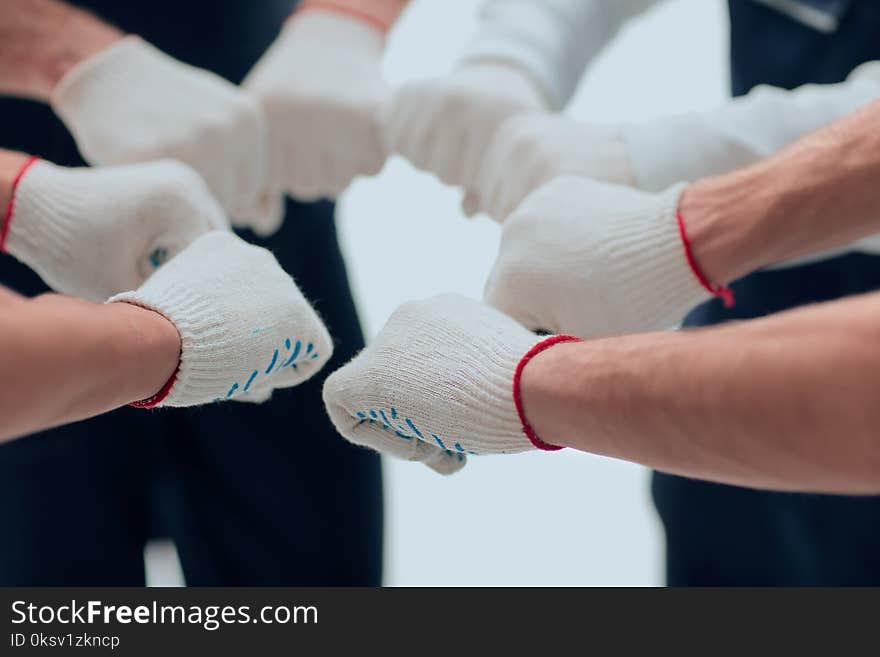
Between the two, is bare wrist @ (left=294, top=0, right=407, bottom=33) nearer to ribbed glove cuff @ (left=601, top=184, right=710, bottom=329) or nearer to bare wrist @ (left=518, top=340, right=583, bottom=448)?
ribbed glove cuff @ (left=601, top=184, right=710, bottom=329)

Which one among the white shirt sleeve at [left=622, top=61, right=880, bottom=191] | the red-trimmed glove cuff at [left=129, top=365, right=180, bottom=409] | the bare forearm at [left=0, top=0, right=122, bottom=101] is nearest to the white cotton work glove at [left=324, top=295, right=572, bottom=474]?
the red-trimmed glove cuff at [left=129, top=365, right=180, bottom=409]

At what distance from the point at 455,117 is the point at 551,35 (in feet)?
0.64

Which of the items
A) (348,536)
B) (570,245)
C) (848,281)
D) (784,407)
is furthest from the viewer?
(348,536)

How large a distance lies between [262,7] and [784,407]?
2.68ft

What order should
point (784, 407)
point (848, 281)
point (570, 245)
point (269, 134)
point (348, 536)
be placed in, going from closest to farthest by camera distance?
point (784, 407), point (570, 245), point (848, 281), point (269, 134), point (348, 536)

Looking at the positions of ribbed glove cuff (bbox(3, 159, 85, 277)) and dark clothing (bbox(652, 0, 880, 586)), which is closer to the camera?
ribbed glove cuff (bbox(3, 159, 85, 277))

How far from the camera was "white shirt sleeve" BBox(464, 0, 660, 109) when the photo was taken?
3.34ft

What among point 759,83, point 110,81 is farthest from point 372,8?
point 759,83

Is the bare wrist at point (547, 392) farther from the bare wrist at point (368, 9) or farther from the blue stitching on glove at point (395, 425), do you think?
the bare wrist at point (368, 9)

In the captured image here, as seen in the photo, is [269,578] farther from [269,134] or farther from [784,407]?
[784,407]

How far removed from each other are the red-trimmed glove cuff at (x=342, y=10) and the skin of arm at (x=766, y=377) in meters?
0.59

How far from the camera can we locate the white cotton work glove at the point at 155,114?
35.7 inches

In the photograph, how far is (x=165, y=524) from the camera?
1087mm

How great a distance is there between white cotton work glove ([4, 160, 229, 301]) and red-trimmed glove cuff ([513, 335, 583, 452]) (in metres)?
→ 0.34
